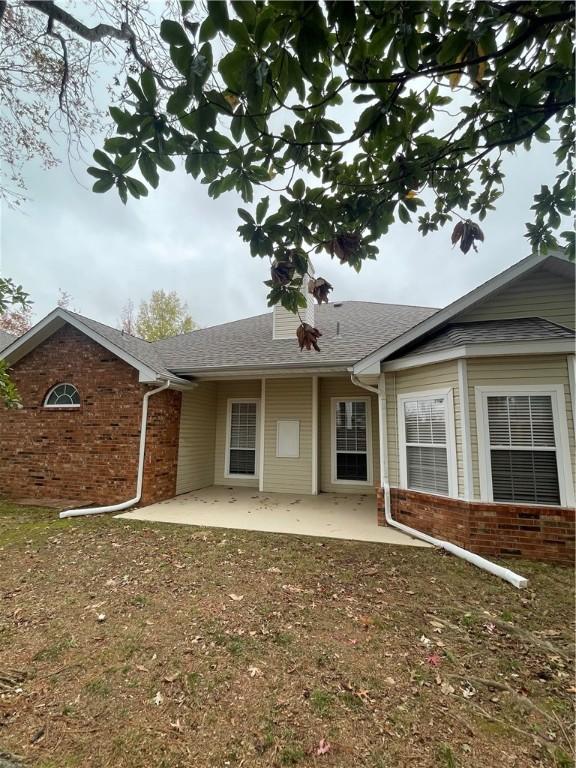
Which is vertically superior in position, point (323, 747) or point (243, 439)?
point (243, 439)

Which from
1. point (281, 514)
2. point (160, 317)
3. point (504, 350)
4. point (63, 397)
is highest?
point (160, 317)

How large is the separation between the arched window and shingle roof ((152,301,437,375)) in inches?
85.4

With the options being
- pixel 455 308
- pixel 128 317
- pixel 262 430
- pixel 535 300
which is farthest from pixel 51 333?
pixel 128 317

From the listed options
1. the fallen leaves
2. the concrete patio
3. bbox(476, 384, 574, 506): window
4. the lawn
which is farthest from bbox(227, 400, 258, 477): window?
the fallen leaves

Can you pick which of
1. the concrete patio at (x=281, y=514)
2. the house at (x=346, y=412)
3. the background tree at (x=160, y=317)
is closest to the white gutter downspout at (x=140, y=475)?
the house at (x=346, y=412)

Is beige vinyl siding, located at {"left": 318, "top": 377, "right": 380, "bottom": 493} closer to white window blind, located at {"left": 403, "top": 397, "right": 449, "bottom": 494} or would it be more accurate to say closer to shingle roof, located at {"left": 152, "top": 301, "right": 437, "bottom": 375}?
shingle roof, located at {"left": 152, "top": 301, "right": 437, "bottom": 375}

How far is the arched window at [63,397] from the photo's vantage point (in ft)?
26.1

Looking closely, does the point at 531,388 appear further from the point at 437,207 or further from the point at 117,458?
the point at 117,458

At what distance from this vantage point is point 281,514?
692cm

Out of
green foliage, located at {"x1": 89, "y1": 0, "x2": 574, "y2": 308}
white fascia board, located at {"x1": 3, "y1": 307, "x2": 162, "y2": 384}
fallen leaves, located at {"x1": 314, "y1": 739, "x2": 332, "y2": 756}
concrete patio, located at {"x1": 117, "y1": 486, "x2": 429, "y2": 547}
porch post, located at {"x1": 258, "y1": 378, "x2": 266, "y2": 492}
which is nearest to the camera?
green foliage, located at {"x1": 89, "y1": 0, "x2": 574, "y2": 308}

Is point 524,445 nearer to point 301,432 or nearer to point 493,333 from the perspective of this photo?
point 493,333

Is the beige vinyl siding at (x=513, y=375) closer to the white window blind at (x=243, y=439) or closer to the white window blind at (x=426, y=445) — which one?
the white window blind at (x=426, y=445)

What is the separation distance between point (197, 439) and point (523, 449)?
723cm

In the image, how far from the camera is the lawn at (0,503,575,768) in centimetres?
197
